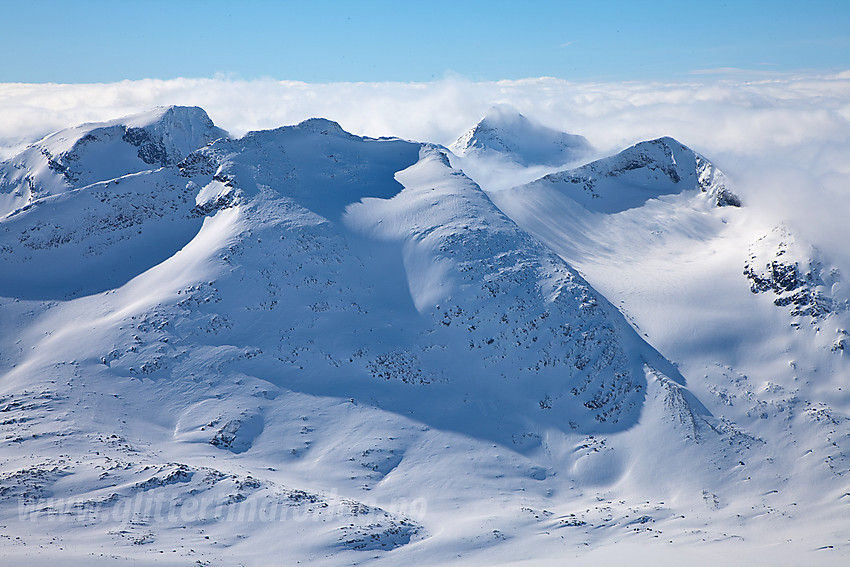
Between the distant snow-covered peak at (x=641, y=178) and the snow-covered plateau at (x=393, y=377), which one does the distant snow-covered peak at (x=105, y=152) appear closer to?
the snow-covered plateau at (x=393, y=377)

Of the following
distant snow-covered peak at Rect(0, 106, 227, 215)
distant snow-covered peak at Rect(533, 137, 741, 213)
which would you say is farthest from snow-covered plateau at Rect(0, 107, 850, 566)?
distant snow-covered peak at Rect(0, 106, 227, 215)

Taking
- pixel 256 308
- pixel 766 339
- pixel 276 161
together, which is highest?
pixel 276 161

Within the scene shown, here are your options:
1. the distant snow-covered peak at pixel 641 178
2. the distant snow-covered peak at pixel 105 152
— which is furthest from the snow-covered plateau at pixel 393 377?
the distant snow-covered peak at pixel 105 152

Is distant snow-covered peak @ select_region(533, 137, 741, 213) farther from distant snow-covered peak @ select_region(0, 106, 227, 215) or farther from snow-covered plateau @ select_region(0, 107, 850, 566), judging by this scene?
distant snow-covered peak @ select_region(0, 106, 227, 215)

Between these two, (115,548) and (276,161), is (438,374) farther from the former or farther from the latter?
(276,161)

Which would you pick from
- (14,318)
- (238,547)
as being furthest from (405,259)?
(14,318)

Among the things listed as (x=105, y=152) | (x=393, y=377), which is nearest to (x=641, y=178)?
(x=393, y=377)

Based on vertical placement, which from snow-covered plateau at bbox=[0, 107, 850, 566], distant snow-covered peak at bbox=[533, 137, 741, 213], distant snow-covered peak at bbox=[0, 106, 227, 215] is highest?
distant snow-covered peak at bbox=[0, 106, 227, 215]
